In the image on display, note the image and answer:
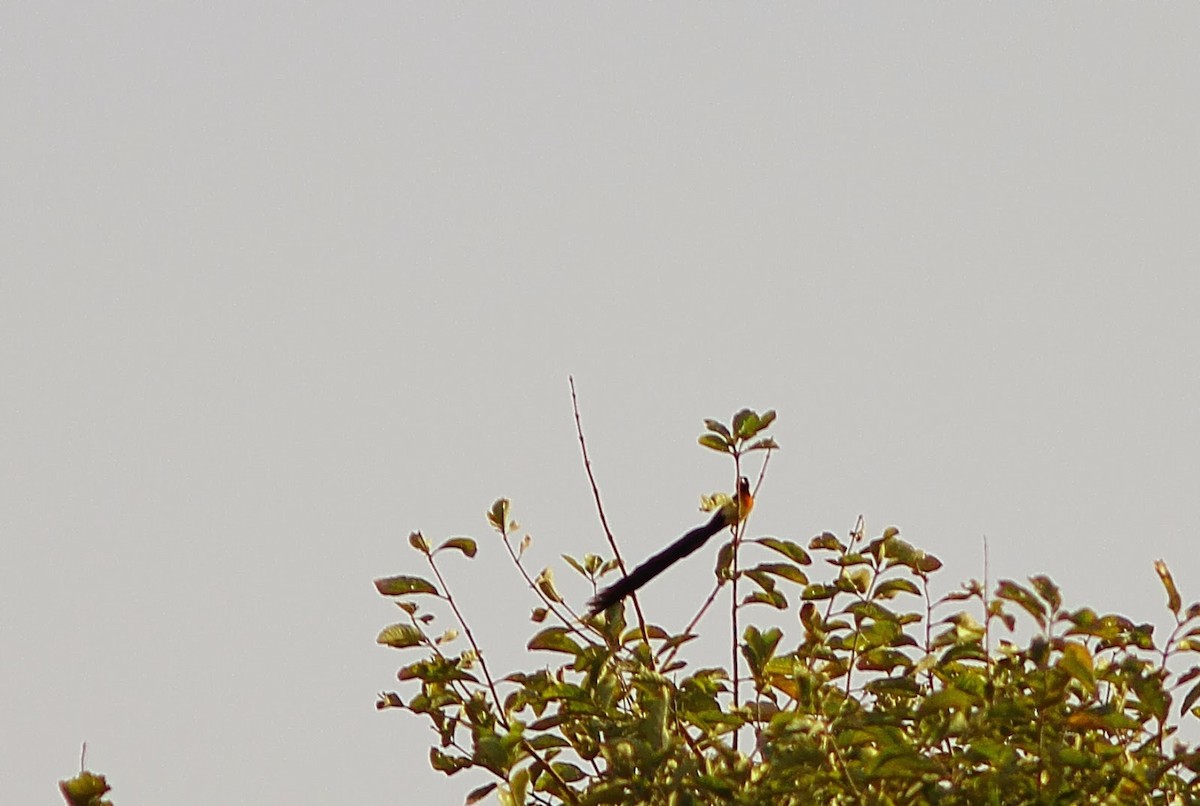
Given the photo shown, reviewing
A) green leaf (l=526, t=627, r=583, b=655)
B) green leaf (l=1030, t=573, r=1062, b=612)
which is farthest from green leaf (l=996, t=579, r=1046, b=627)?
green leaf (l=526, t=627, r=583, b=655)

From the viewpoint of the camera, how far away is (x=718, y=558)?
4.88 metres

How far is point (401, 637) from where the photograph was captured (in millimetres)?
4980

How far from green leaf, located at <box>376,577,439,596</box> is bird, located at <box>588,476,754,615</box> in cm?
47

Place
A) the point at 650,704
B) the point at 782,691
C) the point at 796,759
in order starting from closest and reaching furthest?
the point at 796,759 → the point at 650,704 → the point at 782,691

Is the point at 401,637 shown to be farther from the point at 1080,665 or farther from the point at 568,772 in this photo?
the point at 1080,665

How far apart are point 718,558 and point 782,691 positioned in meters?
0.40

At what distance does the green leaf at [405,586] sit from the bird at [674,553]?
0.47 m

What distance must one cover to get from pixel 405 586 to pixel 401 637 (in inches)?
6.0

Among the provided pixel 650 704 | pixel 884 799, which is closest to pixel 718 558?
pixel 650 704

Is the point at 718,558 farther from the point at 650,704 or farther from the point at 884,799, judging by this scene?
the point at 884,799

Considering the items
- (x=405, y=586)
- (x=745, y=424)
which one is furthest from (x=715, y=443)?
(x=405, y=586)

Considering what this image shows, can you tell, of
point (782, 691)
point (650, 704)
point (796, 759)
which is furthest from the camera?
point (782, 691)

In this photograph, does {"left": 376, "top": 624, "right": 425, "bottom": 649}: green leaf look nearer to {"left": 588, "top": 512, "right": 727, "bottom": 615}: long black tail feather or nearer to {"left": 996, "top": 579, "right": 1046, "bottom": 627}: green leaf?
{"left": 588, "top": 512, "right": 727, "bottom": 615}: long black tail feather

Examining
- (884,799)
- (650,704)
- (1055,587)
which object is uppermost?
(1055,587)
